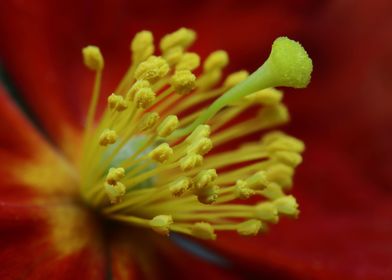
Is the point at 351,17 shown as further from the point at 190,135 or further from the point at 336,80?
the point at 190,135

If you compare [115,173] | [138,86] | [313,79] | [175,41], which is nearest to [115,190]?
[115,173]

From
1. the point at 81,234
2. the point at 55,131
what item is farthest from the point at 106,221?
the point at 55,131

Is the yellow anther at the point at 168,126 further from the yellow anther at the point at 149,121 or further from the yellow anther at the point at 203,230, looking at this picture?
the yellow anther at the point at 203,230

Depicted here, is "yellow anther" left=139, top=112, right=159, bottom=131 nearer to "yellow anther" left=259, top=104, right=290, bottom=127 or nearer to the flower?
the flower

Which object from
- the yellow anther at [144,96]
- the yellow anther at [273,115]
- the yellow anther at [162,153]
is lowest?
the yellow anther at [162,153]

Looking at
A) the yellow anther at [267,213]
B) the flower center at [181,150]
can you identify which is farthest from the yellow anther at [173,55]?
the yellow anther at [267,213]

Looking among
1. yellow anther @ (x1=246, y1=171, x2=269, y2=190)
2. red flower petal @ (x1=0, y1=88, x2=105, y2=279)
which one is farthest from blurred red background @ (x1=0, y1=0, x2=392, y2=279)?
yellow anther @ (x1=246, y1=171, x2=269, y2=190)
